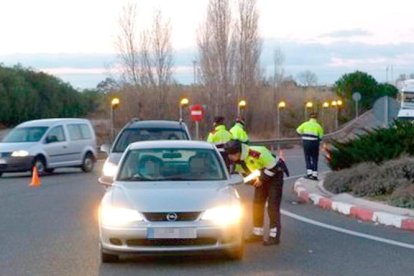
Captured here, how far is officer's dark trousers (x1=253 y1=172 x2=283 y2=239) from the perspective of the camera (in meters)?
12.2

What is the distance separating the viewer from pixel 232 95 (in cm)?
5891

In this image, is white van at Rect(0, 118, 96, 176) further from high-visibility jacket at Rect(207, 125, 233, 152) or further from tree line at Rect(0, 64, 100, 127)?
tree line at Rect(0, 64, 100, 127)

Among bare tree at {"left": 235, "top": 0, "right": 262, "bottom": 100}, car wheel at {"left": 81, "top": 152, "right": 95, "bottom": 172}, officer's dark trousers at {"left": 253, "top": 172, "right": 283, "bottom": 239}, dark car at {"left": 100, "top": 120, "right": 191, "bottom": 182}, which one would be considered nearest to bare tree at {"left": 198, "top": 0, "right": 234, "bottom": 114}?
bare tree at {"left": 235, "top": 0, "right": 262, "bottom": 100}

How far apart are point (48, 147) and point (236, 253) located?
17647 millimetres

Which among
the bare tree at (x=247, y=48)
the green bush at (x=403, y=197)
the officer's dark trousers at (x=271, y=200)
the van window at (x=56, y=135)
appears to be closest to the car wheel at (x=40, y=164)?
the van window at (x=56, y=135)

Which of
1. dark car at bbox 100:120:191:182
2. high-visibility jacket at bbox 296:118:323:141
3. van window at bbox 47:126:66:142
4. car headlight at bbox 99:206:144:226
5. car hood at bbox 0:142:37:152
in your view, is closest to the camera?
car headlight at bbox 99:206:144:226

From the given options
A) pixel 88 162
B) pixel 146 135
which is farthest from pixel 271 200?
pixel 88 162

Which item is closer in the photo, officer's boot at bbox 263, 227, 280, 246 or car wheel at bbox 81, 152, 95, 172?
officer's boot at bbox 263, 227, 280, 246

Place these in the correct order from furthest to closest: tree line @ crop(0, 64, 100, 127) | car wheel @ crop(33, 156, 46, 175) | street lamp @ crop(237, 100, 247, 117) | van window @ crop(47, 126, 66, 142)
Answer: tree line @ crop(0, 64, 100, 127), street lamp @ crop(237, 100, 247, 117), van window @ crop(47, 126, 66, 142), car wheel @ crop(33, 156, 46, 175)

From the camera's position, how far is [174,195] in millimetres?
10523

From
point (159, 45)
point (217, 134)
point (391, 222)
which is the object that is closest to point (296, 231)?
point (391, 222)

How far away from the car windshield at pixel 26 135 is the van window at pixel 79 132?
1.00 metres

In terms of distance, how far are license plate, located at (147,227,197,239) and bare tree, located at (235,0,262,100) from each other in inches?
1879

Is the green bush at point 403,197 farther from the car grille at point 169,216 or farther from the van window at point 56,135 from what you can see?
the van window at point 56,135
